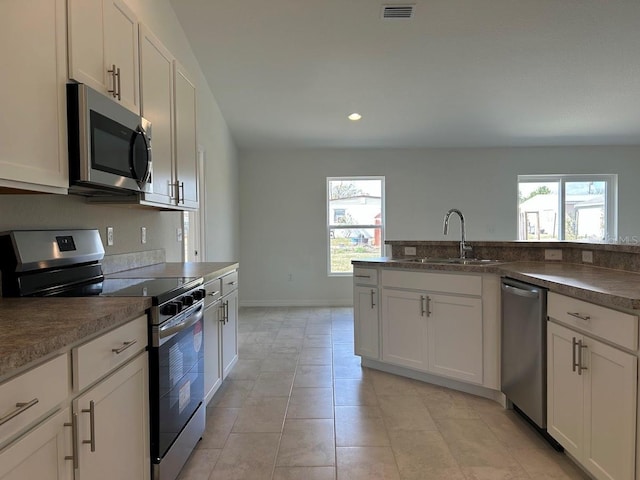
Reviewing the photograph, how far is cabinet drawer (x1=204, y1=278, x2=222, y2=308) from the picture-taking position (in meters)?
2.40

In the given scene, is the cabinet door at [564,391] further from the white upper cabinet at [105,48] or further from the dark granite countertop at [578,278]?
the white upper cabinet at [105,48]

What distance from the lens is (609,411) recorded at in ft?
5.25

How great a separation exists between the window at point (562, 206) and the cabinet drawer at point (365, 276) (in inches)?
152

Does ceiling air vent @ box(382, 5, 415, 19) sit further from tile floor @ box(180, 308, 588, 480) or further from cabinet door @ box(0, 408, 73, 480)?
cabinet door @ box(0, 408, 73, 480)

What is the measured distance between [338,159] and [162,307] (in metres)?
4.80

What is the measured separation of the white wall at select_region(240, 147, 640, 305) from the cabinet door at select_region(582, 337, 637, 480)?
14.5 ft

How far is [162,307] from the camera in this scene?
1.65 metres

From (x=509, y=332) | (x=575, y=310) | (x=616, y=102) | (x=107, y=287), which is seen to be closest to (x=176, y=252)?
(x=107, y=287)

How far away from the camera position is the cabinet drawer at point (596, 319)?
1.49 meters

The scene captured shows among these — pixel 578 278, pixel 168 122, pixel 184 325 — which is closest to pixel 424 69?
pixel 168 122

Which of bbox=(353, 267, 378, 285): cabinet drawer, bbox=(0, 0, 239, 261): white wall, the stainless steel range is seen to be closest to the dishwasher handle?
bbox=(353, 267, 378, 285): cabinet drawer

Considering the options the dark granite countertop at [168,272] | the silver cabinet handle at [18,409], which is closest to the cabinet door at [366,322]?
the dark granite countertop at [168,272]

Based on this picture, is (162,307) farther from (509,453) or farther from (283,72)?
(283,72)

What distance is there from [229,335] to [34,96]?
6.57 feet
